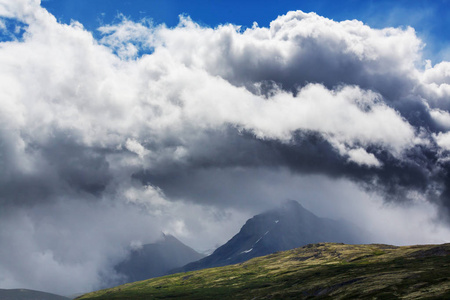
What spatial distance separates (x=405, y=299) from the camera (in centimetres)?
19975

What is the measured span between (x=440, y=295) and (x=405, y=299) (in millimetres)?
16520

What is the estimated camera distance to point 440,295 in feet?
623
